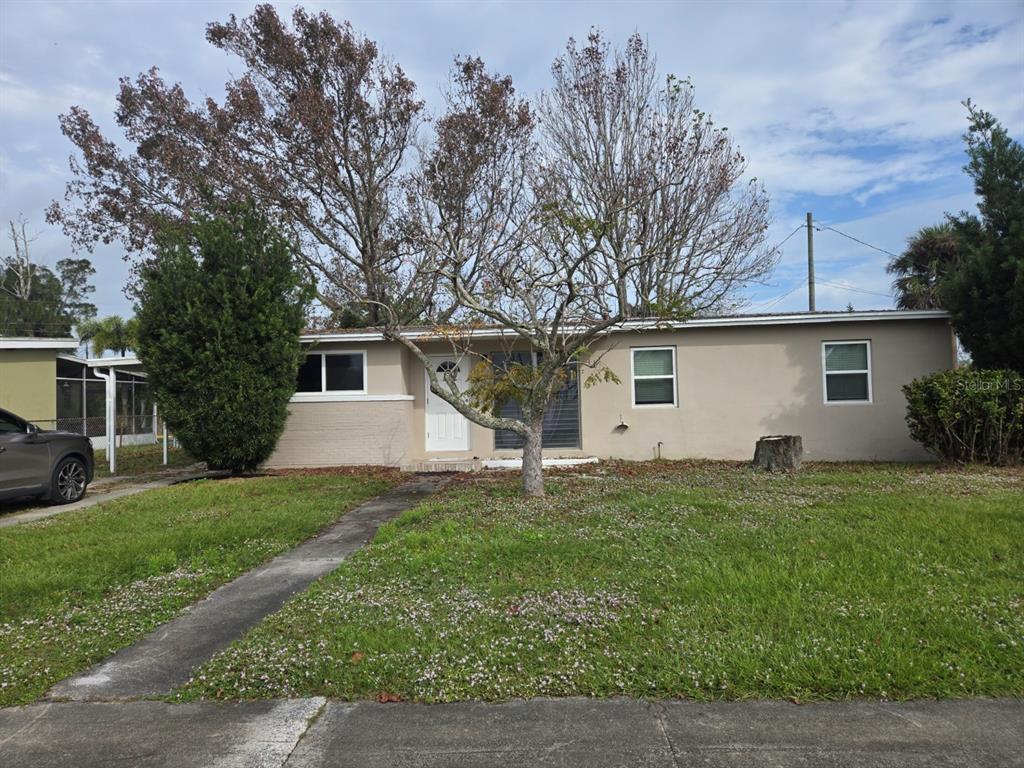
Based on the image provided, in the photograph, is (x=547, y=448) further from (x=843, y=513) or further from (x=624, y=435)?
(x=843, y=513)

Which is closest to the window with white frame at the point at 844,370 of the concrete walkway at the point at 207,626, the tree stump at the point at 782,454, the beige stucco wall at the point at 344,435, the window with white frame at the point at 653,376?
the tree stump at the point at 782,454

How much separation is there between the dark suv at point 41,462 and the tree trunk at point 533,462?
6782mm

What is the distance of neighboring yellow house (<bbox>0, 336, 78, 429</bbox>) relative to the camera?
54.1 ft

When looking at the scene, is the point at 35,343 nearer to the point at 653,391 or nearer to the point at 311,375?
the point at 311,375

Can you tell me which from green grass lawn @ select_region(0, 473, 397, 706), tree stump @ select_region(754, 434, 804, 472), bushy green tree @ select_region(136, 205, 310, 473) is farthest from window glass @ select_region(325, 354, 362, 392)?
tree stump @ select_region(754, 434, 804, 472)

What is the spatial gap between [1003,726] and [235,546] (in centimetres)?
633

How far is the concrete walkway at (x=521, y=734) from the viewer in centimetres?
304

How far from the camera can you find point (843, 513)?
7.36 metres

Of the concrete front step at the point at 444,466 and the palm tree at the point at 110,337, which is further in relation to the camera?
the palm tree at the point at 110,337

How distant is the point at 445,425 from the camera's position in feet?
47.6

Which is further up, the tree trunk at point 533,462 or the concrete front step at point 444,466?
the tree trunk at point 533,462

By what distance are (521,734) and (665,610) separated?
5.55 feet

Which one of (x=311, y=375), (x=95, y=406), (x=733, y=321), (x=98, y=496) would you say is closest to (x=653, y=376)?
(x=733, y=321)

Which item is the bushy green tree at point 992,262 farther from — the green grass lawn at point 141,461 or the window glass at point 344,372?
the green grass lawn at point 141,461
